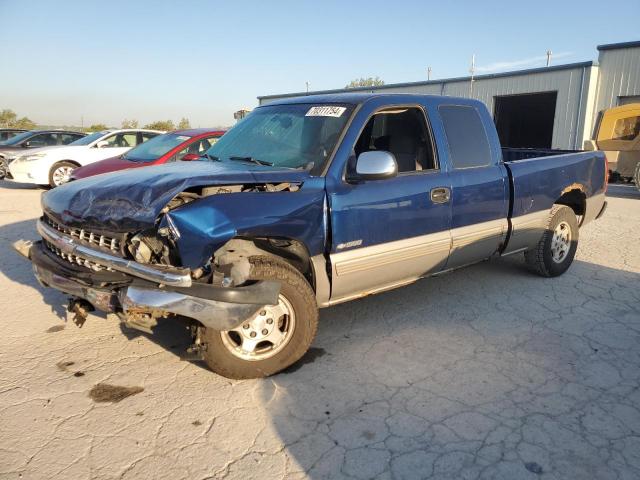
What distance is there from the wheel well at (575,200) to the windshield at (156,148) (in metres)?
6.15

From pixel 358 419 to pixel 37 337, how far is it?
2.68 meters

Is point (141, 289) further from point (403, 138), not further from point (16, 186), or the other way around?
point (16, 186)

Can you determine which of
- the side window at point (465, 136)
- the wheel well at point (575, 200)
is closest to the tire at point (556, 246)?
the wheel well at point (575, 200)

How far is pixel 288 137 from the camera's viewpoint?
3.98 meters

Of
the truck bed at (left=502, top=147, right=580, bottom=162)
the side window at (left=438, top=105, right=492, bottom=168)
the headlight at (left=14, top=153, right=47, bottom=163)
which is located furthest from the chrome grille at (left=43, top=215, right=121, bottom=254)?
the headlight at (left=14, top=153, right=47, bottom=163)

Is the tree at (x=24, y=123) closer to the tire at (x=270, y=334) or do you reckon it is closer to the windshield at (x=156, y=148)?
the windshield at (x=156, y=148)

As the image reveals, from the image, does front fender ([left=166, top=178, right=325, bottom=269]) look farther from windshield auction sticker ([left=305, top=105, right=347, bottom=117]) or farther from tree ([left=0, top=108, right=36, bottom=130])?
tree ([left=0, top=108, right=36, bottom=130])

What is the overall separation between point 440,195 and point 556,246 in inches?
89.3

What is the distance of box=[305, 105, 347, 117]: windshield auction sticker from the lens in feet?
12.7

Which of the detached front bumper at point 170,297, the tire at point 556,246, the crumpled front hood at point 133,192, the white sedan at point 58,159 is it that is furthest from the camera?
the white sedan at point 58,159

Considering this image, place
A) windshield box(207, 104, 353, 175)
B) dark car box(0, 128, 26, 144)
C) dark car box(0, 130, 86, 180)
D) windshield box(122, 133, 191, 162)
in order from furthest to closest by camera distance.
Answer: dark car box(0, 128, 26, 144), dark car box(0, 130, 86, 180), windshield box(122, 133, 191, 162), windshield box(207, 104, 353, 175)

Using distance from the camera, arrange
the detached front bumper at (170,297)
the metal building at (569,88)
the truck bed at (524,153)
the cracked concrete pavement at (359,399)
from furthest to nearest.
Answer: the metal building at (569,88) → the truck bed at (524,153) → the detached front bumper at (170,297) → the cracked concrete pavement at (359,399)

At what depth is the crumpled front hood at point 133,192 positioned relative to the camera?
2.93m

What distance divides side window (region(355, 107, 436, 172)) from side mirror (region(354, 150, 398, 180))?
758 mm
